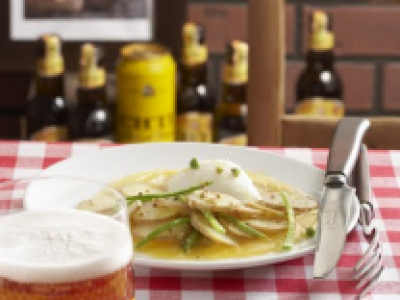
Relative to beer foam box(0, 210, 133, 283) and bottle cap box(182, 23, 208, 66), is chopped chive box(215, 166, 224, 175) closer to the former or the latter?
beer foam box(0, 210, 133, 283)

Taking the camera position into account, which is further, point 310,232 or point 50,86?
point 50,86

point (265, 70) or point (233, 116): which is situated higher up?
point (265, 70)

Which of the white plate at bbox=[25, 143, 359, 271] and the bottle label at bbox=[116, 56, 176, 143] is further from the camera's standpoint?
the bottle label at bbox=[116, 56, 176, 143]

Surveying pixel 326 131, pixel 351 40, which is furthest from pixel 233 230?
pixel 351 40

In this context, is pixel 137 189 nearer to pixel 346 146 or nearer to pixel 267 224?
pixel 267 224

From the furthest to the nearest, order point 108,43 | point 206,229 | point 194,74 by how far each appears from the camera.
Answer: point 108,43, point 194,74, point 206,229

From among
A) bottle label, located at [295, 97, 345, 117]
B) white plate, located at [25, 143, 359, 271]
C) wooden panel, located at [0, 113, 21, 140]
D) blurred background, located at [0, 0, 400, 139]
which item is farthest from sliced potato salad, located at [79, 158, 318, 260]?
wooden panel, located at [0, 113, 21, 140]
